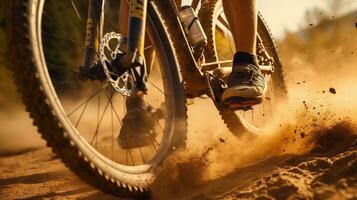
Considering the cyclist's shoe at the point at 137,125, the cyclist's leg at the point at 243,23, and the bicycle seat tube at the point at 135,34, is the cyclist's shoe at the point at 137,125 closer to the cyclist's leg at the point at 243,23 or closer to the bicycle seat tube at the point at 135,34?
the bicycle seat tube at the point at 135,34

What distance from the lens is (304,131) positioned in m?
2.68

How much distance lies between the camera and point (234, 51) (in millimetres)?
3613

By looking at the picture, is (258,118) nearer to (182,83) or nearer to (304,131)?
(304,131)

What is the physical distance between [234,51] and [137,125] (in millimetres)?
1525

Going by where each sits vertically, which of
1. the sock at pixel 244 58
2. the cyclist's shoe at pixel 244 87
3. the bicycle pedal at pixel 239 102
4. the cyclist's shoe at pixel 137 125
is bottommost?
the cyclist's shoe at pixel 137 125

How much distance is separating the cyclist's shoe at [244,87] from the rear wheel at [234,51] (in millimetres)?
393

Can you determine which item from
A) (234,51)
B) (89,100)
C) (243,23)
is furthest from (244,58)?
(234,51)

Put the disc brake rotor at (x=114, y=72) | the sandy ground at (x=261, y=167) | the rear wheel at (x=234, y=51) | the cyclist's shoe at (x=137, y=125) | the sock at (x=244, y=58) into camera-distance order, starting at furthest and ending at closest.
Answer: the rear wheel at (x=234, y=51) < the sock at (x=244, y=58) < the cyclist's shoe at (x=137, y=125) < the disc brake rotor at (x=114, y=72) < the sandy ground at (x=261, y=167)

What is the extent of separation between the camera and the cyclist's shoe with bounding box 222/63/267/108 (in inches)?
94.4

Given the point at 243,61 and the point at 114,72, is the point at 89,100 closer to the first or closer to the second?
the point at 114,72

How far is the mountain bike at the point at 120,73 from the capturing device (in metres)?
1.54

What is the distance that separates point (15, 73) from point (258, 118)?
7.94ft

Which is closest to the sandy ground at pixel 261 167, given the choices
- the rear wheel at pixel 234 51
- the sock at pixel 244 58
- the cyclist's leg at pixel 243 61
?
the rear wheel at pixel 234 51

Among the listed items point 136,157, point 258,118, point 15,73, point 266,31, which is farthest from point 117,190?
point 266,31
